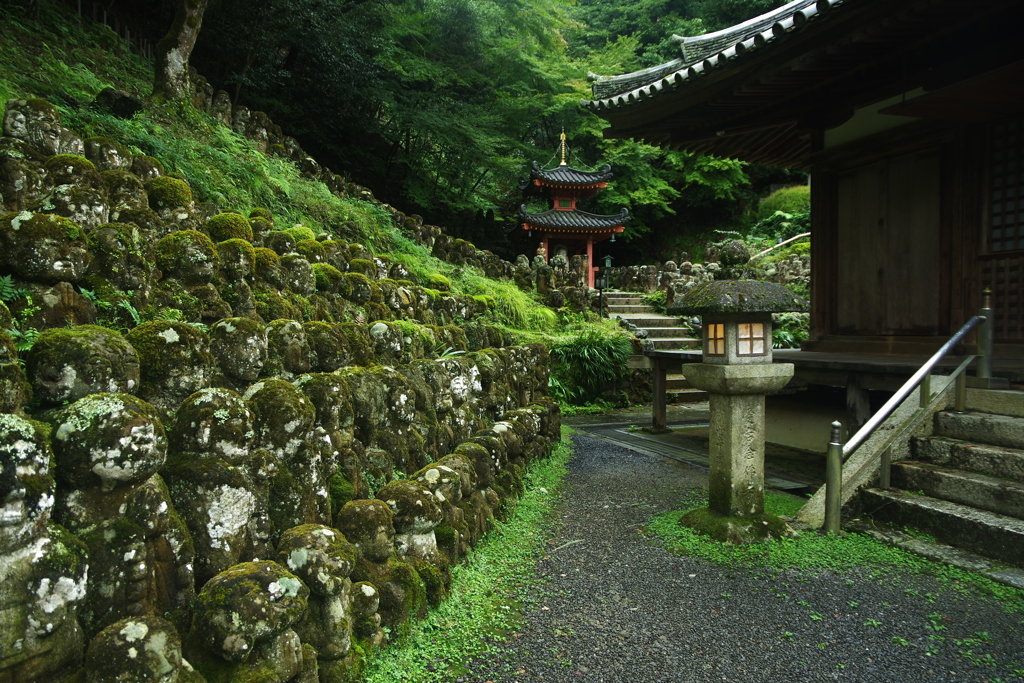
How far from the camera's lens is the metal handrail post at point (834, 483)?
376cm

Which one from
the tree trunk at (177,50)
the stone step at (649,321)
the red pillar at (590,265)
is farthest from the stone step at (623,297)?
the tree trunk at (177,50)

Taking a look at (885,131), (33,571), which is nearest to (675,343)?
(885,131)

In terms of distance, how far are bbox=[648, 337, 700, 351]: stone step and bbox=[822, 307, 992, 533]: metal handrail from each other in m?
9.13

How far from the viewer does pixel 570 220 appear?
73.2 feet

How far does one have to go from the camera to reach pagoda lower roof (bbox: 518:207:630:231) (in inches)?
845

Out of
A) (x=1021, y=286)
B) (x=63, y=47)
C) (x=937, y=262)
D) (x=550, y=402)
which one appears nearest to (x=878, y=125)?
(x=937, y=262)

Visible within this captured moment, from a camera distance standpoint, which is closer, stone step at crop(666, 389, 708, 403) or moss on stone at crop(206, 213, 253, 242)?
moss on stone at crop(206, 213, 253, 242)

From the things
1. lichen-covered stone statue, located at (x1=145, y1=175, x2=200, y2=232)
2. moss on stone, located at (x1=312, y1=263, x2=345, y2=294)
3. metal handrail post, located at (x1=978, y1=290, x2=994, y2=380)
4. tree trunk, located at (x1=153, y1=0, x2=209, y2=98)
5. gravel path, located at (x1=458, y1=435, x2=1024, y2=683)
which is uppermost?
tree trunk, located at (x1=153, y1=0, x2=209, y2=98)

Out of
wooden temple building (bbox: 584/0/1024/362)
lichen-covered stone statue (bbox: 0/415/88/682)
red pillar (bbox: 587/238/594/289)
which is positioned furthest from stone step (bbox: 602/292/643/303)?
lichen-covered stone statue (bbox: 0/415/88/682)

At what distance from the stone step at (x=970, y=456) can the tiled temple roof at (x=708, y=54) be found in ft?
10.5

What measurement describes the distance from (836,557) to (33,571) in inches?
154

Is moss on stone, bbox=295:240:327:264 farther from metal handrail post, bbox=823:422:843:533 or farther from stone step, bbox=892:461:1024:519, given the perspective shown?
stone step, bbox=892:461:1024:519

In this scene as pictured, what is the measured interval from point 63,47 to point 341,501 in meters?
9.91

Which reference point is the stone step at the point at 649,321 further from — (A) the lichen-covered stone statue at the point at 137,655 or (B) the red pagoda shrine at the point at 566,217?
(A) the lichen-covered stone statue at the point at 137,655
